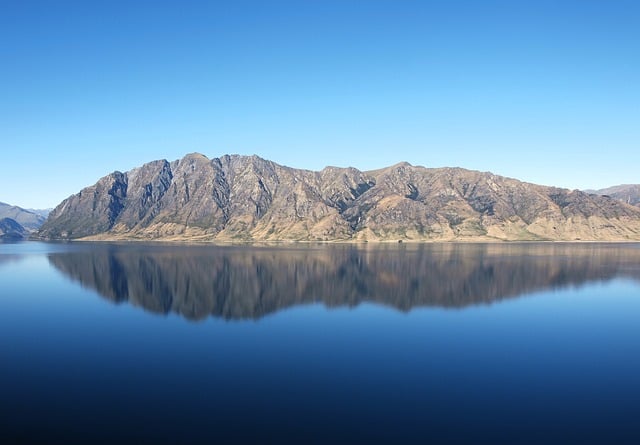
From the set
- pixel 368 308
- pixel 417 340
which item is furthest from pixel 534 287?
pixel 417 340

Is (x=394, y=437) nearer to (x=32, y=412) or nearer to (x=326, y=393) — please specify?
(x=326, y=393)

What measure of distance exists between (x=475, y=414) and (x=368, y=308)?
74571 millimetres

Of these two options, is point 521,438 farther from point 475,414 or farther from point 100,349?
→ point 100,349

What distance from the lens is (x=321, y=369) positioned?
7281 centimetres

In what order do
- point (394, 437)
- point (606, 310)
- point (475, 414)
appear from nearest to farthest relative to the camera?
point (394, 437)
point (475, 414)
point (606, 310)

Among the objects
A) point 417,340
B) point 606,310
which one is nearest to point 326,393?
point 417,340

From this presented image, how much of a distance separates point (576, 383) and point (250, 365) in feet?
169

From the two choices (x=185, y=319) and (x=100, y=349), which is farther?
(x=185, y=319)

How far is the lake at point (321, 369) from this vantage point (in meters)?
→ 51.8

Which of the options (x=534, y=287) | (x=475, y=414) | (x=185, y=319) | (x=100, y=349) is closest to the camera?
(x=475, y=414)

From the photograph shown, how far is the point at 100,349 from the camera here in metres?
85.6

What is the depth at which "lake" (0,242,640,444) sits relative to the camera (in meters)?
51.8

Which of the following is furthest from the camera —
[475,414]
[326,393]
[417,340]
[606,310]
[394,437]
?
[606,310]

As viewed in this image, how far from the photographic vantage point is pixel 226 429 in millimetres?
51125
